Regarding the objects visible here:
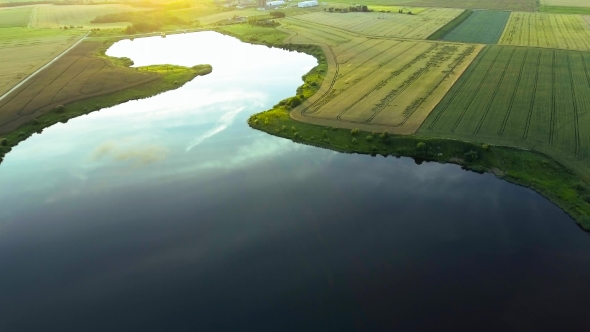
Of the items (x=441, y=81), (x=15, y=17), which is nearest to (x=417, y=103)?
(x=441, y=81)

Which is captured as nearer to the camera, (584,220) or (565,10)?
(584,220)

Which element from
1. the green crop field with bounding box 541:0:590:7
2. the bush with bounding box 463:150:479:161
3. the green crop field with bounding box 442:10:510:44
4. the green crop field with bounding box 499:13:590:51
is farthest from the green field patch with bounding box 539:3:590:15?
the bush with bounding box 463:150:479:161

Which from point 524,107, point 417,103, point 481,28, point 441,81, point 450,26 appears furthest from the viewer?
point 450,26

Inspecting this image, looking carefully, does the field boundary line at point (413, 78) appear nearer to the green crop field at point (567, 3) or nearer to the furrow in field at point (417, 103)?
the furrow in field at point (417, 103)

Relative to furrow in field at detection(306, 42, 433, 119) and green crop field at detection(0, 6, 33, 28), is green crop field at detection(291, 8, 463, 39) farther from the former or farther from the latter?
green crop field at detection(0, 6, 33, 28)

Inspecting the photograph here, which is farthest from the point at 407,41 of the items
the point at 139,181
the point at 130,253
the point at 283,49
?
the point at 130,253

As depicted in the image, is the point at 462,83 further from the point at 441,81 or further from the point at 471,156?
the point at 471,156
